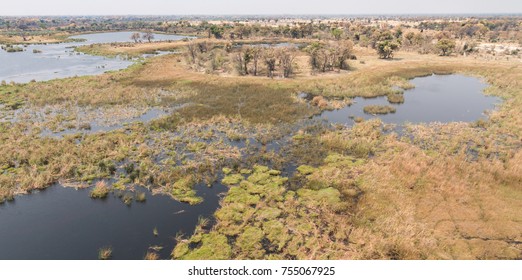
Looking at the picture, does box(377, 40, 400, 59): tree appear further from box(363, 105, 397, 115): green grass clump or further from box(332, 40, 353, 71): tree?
box(363, 105, 397, 115): green grass clump

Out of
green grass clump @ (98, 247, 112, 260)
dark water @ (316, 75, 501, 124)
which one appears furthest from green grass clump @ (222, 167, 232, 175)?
dark water @ (316, 75, 501, 124)

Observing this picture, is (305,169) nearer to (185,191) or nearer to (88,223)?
(185,191)

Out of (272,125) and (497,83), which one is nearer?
(272,125)

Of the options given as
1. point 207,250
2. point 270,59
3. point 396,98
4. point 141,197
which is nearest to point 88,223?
point 141,197

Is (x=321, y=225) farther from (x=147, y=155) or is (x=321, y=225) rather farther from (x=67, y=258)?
(x=147, y=155)

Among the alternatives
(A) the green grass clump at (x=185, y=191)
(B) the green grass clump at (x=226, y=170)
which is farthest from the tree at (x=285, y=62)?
(A) the green grass clump at (x=185, y=191)

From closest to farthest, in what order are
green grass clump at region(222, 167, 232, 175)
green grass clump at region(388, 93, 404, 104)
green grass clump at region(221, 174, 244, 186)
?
green grass clump at region(221, 174, 244, 186), green grass clump at region(222, 167, 232, 175), green grass clump at region(388, 93, 404, 104)
